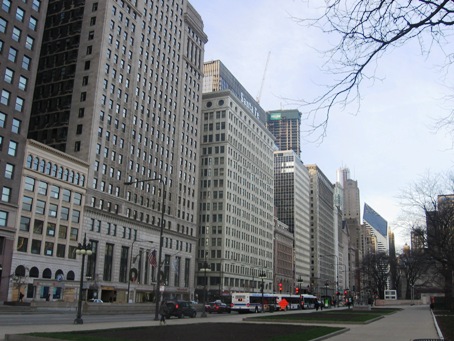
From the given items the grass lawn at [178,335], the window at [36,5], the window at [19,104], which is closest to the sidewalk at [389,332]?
the grass lawn at [178,335]

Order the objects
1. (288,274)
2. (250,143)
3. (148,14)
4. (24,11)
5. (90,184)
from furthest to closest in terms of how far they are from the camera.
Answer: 1. (288,274)
2. (250,143)
3. (148,14)
4. (90,184)
5. (24,11)

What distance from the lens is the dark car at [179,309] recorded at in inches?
1887

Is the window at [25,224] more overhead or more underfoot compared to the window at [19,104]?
more underfoot

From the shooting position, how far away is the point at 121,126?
9006cm

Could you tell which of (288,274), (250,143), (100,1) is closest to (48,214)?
(100,1)

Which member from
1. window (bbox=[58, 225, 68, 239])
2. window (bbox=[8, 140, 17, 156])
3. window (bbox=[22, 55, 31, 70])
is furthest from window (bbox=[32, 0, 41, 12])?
window (bbox=[58, 225, 68, 239])

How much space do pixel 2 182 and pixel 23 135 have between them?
7.69m

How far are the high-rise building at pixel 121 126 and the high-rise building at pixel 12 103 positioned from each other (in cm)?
211

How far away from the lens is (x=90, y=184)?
80938 millimetres

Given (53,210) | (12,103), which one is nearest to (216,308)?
(53,210)

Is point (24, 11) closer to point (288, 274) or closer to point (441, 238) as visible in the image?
point (441, 238)

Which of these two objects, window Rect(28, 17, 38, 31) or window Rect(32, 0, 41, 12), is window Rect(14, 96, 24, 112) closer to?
window Rect(28, 17, 38, 31)

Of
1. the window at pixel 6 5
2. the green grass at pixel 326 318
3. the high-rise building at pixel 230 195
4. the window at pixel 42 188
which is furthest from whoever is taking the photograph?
the high-rise building at pixel 230 195

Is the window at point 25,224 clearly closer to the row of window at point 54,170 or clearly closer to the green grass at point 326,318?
the row of window at point 54,170
